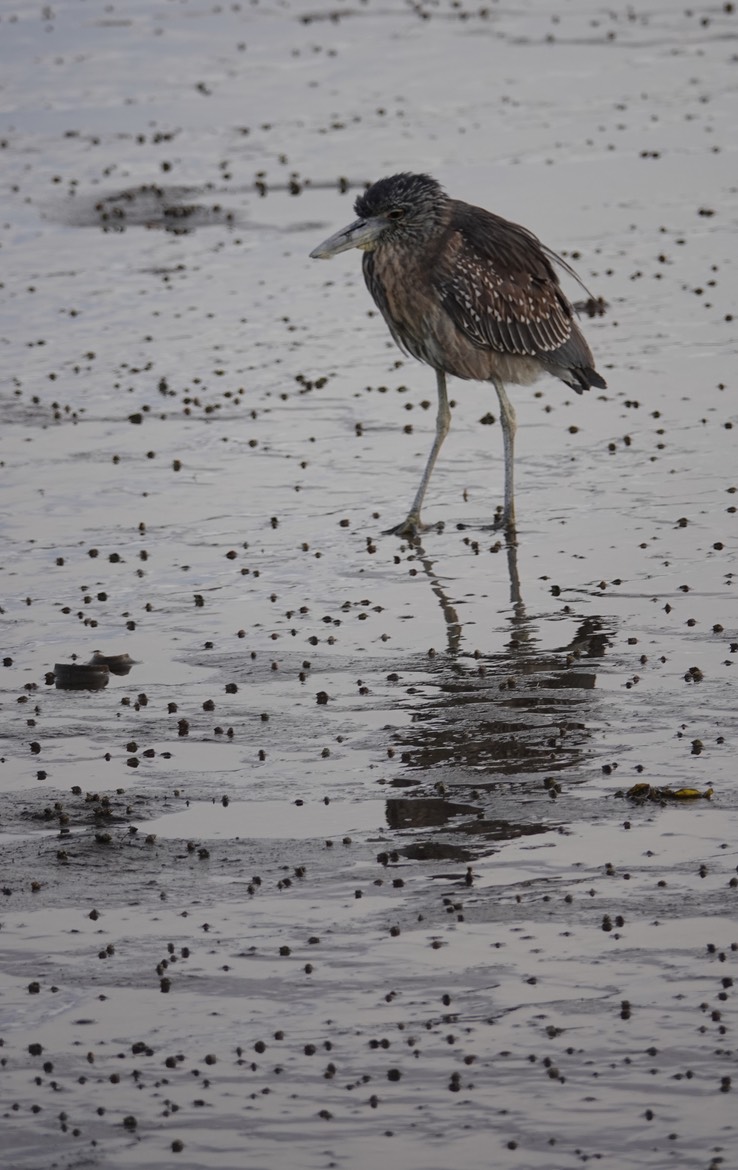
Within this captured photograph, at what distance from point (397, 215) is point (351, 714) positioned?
498 centimetres

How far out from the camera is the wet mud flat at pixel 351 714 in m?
8.17

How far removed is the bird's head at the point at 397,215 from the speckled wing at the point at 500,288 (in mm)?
215

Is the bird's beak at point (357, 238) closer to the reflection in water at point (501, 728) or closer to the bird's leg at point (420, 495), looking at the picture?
the bird's leg at point (420, 495)

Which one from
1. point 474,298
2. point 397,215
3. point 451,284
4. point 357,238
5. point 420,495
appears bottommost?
point 420,495

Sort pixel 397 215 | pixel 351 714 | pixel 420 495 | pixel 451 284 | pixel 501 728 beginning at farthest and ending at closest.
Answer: pixel 420 495, pixel 397 215, pixel 451 284, pixel 351 714, pixel 501 728

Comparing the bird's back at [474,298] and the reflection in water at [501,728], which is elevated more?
the bird's back at [474,298]

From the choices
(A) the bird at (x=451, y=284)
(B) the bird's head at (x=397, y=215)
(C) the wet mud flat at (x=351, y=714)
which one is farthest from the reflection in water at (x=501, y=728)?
(B) the bird's head at (x=397, y=215)

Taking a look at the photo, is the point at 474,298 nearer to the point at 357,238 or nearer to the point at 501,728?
the point at 357,238

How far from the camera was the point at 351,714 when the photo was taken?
1207 centimetres

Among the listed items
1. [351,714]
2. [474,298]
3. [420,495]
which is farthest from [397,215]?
[351,714]

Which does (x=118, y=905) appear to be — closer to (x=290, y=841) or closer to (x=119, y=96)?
(x=290, y=841)

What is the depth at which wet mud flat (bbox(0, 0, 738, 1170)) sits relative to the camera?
8.17 meters

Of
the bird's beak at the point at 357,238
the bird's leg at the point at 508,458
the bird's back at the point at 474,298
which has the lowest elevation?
the bird's leg at the point at 508,458

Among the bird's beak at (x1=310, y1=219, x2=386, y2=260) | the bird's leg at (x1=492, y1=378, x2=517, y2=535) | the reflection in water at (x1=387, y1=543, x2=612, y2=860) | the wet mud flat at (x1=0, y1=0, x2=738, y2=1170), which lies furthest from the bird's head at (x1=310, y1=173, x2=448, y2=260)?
the reflection in water at (x1=387, y1=543, x2=612, y2=860)
